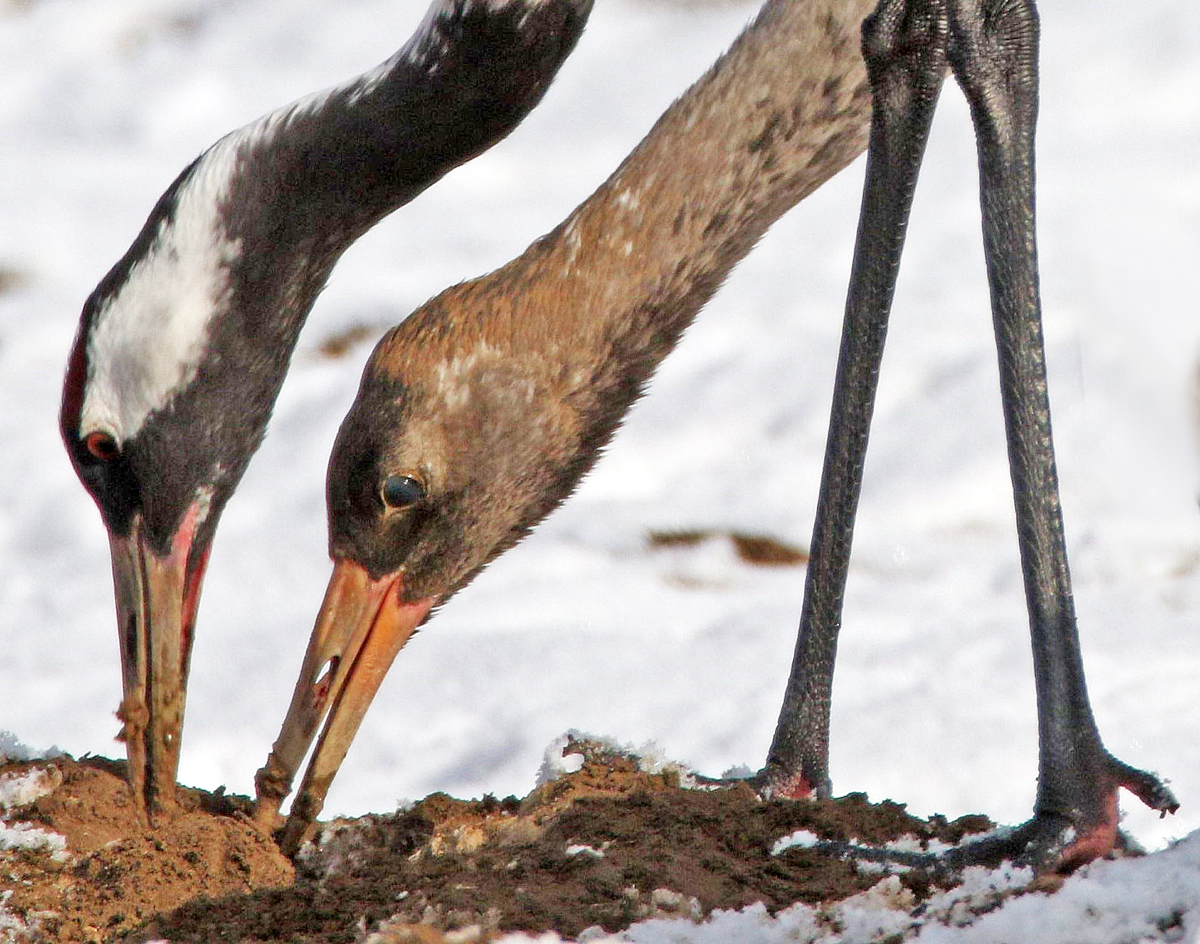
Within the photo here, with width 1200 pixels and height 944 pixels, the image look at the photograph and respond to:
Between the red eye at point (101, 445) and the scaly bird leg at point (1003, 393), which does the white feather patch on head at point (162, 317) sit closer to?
the red eye at point (101, 445)

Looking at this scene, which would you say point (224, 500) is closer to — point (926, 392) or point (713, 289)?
point (713, 289)

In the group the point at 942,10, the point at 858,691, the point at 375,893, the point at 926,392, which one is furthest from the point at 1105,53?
the point at 375,893

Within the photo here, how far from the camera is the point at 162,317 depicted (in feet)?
10.6

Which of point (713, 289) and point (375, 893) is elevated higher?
point (713, 289)

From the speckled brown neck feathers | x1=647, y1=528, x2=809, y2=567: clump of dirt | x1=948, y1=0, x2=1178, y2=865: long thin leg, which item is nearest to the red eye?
the speckled brown neck feathers

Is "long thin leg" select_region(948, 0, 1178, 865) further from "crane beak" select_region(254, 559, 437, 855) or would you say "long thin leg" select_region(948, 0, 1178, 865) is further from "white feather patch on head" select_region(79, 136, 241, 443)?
"white feather patch on head" select_region(79, 136, 241, 443)

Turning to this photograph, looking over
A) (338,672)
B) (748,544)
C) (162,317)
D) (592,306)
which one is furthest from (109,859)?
(748,544)

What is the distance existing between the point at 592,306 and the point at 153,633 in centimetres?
100

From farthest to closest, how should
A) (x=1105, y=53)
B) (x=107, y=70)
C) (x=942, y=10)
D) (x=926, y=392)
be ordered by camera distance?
(x=107, y=70) < (x=1105, y=53) < (x=926, y=392) < (x=942, y=10)

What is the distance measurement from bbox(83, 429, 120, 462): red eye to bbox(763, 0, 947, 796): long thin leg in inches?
49.6

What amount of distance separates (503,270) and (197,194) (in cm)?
57

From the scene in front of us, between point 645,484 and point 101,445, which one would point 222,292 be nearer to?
point 101,445

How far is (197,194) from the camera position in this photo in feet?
10.8

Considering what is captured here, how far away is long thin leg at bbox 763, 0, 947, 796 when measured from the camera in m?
3.08
